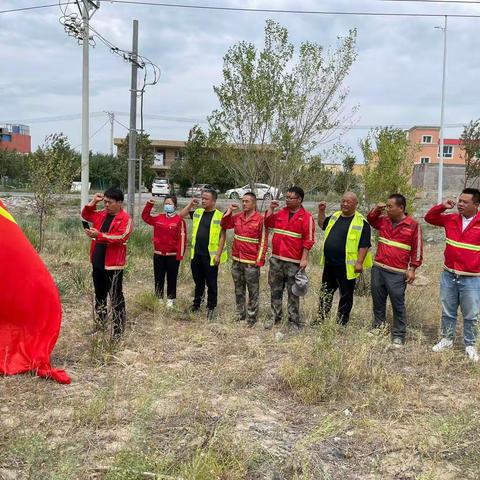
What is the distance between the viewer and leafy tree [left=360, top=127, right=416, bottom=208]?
9.88 m

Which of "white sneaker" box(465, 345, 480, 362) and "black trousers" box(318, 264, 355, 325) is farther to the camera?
"black trousers" box(318, 264, 355, 325)

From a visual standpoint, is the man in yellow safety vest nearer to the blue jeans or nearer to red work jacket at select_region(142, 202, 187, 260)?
red work jacket at select_region(142, 202, 187, 260)

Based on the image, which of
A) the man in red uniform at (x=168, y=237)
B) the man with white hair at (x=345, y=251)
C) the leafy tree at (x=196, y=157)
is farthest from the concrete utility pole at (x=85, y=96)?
the leafy tree at (x=196, y=157)

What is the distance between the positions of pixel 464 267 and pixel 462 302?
0.40 meters

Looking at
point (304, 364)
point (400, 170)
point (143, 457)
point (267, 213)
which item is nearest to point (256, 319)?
point (267, 213)

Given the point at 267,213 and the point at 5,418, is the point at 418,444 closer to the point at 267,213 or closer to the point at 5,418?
the point at 5,418

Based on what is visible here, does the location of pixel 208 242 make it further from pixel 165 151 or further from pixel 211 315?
pixel 165 151

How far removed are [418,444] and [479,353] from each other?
2421 millimetres

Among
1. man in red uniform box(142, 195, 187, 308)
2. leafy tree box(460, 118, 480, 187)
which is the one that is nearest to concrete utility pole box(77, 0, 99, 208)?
man in red uniform box(142, 195, 187, 308)

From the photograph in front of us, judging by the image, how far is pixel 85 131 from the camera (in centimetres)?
1216

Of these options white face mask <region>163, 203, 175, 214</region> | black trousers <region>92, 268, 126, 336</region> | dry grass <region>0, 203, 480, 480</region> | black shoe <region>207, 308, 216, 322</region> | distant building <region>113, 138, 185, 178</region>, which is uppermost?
distant building <region>113, 138, 185, 178</region>

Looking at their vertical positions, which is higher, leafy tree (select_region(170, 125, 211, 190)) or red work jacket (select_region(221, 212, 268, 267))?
leafy tree (select_region(170, 125, 211, 190))

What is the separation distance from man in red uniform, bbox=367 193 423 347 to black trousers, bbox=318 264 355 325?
1.27ft

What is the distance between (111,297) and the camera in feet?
17.9
